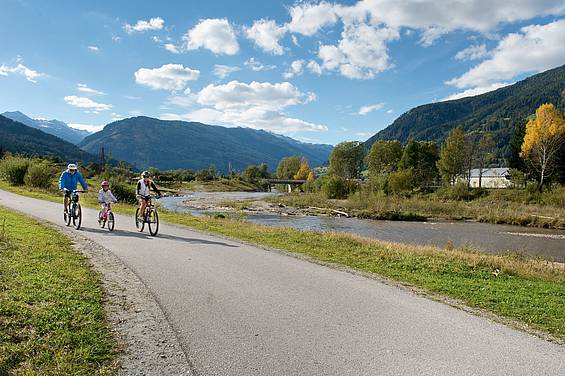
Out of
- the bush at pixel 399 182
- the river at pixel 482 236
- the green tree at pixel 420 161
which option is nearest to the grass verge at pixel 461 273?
the river at pixel 482 236

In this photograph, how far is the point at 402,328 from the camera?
6.24 metres

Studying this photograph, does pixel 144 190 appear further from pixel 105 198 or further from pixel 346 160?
pixel 346 160

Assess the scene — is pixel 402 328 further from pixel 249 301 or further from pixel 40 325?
pixel 40 325

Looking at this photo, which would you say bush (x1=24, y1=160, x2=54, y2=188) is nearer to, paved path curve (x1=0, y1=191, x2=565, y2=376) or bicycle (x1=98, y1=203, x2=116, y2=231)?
bicycle (x1=98, y1=203, x2=116, y2=231)

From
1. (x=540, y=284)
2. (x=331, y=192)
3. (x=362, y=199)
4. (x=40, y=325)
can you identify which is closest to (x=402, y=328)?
(x=40, y=325)

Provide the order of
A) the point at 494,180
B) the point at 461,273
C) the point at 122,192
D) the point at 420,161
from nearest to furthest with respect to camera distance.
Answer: the point at 461,273
the point at 122,192
the point at 420,161
the point at 494,180

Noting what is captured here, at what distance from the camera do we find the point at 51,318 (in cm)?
575

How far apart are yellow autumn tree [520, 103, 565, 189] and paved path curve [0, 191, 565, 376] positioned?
65.6m

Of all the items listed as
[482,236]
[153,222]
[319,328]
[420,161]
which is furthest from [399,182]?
[319,328]

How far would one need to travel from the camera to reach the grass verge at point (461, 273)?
7668mm

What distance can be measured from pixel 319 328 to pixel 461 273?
6.98 metres

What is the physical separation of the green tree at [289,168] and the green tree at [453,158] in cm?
8399

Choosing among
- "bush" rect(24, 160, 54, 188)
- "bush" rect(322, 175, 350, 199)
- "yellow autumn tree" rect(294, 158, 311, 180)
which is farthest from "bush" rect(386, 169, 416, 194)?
"yellow autumn tree" rect(294, 158, 311, 180)

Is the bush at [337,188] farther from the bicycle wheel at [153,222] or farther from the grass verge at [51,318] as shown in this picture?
the grass verge at [51,318]
